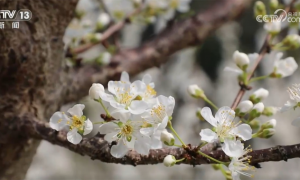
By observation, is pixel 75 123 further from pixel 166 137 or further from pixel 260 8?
pixel 260 8

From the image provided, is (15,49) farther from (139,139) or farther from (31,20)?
(139,139)

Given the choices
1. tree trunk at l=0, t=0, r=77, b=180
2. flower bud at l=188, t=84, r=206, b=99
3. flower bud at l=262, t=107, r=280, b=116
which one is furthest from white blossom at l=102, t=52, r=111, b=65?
flower bud at l=262, t=107, r=280, b=116

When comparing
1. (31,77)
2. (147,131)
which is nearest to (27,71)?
(31,77)

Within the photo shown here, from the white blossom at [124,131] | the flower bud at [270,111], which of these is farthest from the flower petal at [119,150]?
the flower bud at [270,111]

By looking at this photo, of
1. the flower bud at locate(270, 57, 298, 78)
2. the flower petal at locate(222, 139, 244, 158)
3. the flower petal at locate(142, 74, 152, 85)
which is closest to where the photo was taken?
the flower petal at locate(222, 139, 244, 158)

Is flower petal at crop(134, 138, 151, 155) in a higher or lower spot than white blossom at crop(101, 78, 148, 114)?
lower

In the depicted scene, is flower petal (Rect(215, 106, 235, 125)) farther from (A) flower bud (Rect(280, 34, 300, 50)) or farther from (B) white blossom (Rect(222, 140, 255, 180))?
(A) flower bud (Rect(280, 34, 300, 50))

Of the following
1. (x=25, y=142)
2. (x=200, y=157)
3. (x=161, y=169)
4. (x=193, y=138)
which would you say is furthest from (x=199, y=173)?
(x=200, y=157)
